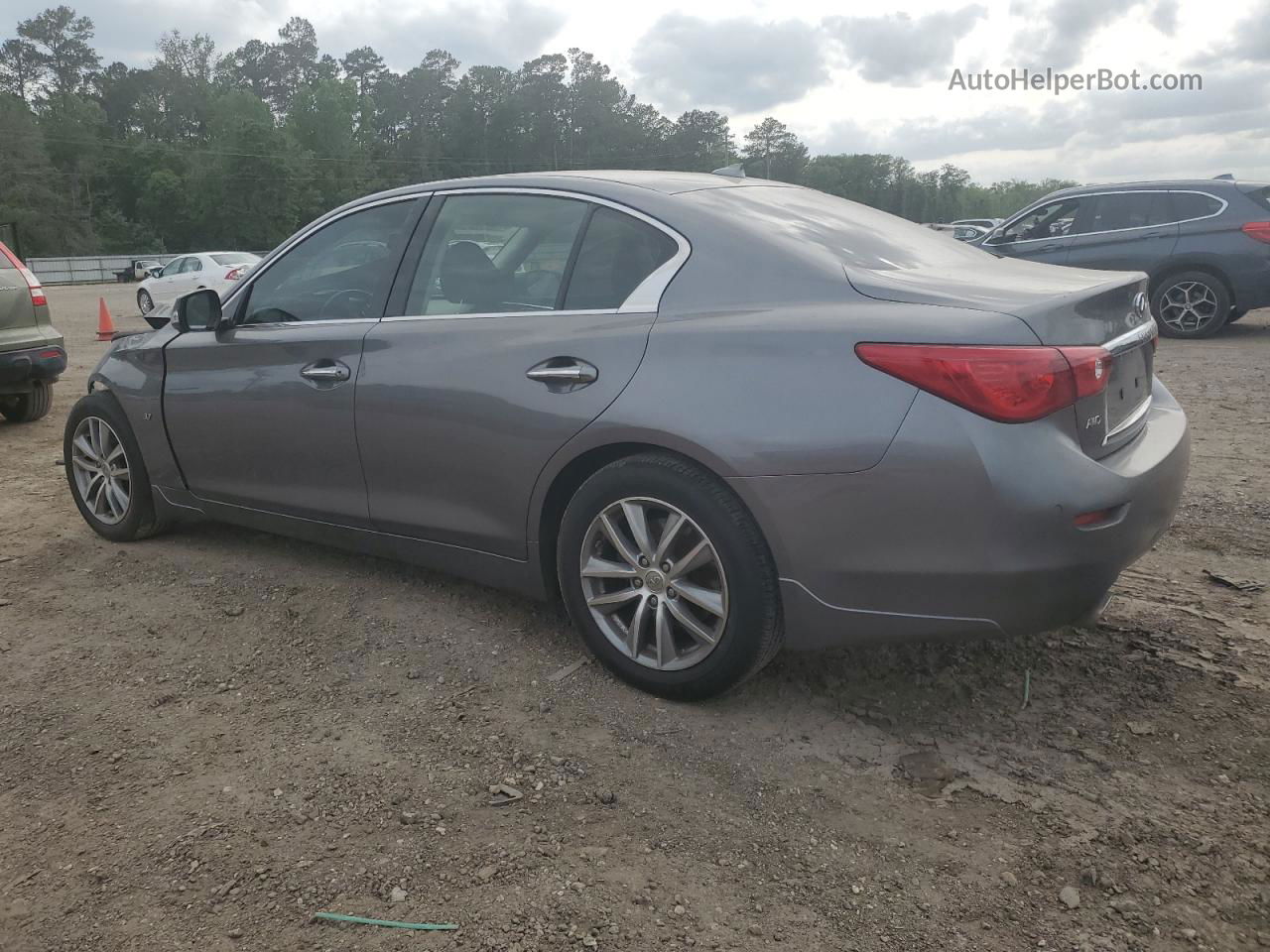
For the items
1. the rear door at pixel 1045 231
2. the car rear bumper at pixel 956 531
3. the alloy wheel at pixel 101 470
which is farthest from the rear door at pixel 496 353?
the rear door at pixel 1045 231

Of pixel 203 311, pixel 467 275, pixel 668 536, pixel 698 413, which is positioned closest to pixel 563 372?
pixel 698 413

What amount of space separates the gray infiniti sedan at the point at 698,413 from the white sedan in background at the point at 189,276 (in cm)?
2146

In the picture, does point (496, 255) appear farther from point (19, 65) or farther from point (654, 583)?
point (19, 65)

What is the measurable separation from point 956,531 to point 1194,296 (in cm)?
1011

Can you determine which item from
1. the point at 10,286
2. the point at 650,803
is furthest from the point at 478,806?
the point at 10,286

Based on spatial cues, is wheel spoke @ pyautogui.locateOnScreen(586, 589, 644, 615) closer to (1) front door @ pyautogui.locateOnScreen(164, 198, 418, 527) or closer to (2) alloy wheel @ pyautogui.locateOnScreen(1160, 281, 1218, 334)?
(1) front door @ pyautogui.locateOnScreen(164, 198, 418, 527)

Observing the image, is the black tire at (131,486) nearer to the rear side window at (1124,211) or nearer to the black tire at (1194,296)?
the black tire at (1194,296)

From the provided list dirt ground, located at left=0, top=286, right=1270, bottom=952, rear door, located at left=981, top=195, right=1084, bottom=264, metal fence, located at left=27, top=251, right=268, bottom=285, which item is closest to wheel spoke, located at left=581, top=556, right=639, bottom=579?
dirt ground, located at left=0, top=286, right=1270, bottom=952

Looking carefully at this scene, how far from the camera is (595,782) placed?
2.83 m

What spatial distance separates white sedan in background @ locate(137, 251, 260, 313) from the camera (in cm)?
2402

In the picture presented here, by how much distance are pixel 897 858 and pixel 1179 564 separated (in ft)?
8.08

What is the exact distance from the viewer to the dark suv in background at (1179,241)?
10773 mm

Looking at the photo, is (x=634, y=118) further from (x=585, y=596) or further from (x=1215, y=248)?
(x=585, y=596)

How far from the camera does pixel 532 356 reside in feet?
11.1
